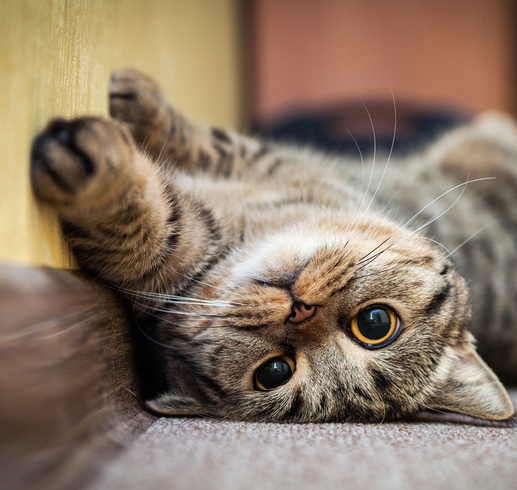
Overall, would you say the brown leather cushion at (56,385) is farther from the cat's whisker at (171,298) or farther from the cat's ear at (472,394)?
the cat's ear at (472,394)

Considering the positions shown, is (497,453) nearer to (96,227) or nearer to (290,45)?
(96,227)

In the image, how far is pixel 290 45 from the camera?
376 cm

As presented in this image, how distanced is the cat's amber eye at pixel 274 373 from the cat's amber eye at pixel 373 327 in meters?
0.15

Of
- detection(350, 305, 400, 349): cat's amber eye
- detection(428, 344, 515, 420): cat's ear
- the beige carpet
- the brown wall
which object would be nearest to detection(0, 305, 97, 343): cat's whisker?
the beige carpet

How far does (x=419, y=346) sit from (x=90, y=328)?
65 centimetres

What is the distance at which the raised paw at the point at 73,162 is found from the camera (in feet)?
2.64

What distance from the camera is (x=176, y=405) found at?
1034 millimetres

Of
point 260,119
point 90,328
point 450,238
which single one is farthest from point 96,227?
point 260,119

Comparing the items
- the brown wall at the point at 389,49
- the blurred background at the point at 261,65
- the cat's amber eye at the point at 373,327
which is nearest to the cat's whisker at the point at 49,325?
the blurred background at the point at 261,65

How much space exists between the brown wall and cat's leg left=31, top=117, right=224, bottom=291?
8.87 feet

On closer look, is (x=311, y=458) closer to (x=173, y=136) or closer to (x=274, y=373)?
(x=274, y=373)

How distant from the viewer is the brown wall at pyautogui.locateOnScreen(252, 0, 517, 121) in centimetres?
371

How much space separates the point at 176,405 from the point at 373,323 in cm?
43

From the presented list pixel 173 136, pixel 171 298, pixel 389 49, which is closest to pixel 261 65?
Answer: pixel 389 49
